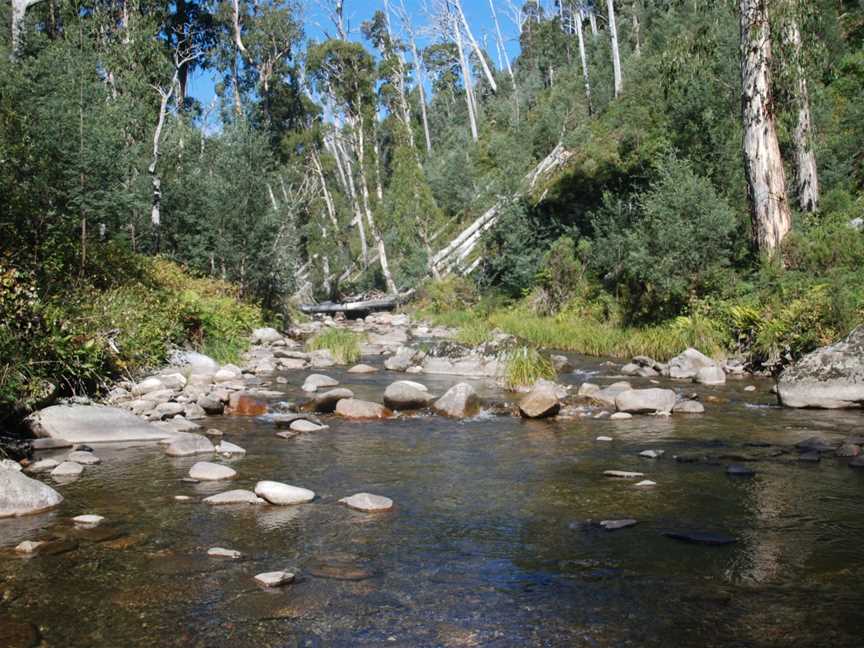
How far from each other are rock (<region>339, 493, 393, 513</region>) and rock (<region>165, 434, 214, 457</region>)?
102 inches

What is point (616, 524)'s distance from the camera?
221 inches

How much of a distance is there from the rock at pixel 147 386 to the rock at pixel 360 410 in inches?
121

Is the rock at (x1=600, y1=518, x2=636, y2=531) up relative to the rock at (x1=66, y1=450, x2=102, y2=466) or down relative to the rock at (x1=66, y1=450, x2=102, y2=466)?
down

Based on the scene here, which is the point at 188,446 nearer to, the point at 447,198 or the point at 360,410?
the point at 360,410

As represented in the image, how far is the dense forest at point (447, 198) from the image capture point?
13430 millimetres

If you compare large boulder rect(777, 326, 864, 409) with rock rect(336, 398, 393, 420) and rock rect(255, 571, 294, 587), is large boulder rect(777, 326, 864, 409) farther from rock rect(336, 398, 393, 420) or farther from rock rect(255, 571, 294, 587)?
rock rect(255, 571, 294, 587)

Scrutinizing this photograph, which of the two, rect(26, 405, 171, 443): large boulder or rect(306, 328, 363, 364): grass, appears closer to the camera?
rect(26, 405, 171, 443): large boulder

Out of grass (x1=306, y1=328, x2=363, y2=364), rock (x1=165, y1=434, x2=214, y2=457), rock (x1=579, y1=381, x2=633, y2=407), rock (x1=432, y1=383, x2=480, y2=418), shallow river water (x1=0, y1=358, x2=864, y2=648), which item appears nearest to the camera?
shallow river water (x1=0, y1=358, x2=864, y2=648)

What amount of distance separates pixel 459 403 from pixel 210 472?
4508 mm

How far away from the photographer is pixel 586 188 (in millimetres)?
30297

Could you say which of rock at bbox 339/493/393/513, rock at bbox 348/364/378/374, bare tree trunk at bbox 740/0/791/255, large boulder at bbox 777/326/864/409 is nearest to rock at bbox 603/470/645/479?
rock at bbox 339/493/393/513

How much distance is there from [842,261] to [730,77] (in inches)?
343

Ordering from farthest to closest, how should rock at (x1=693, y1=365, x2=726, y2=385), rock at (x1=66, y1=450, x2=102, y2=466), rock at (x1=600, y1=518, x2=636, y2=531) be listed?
1. rock at (x1=693, y1=365, x2=726, y2=385)
2. rock at (x1=66, y1=450, x2=102, y2=466)
3. rock at (x1=600, y1=518, x2=636, y2=531)

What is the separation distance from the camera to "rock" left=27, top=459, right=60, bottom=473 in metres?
7.16
